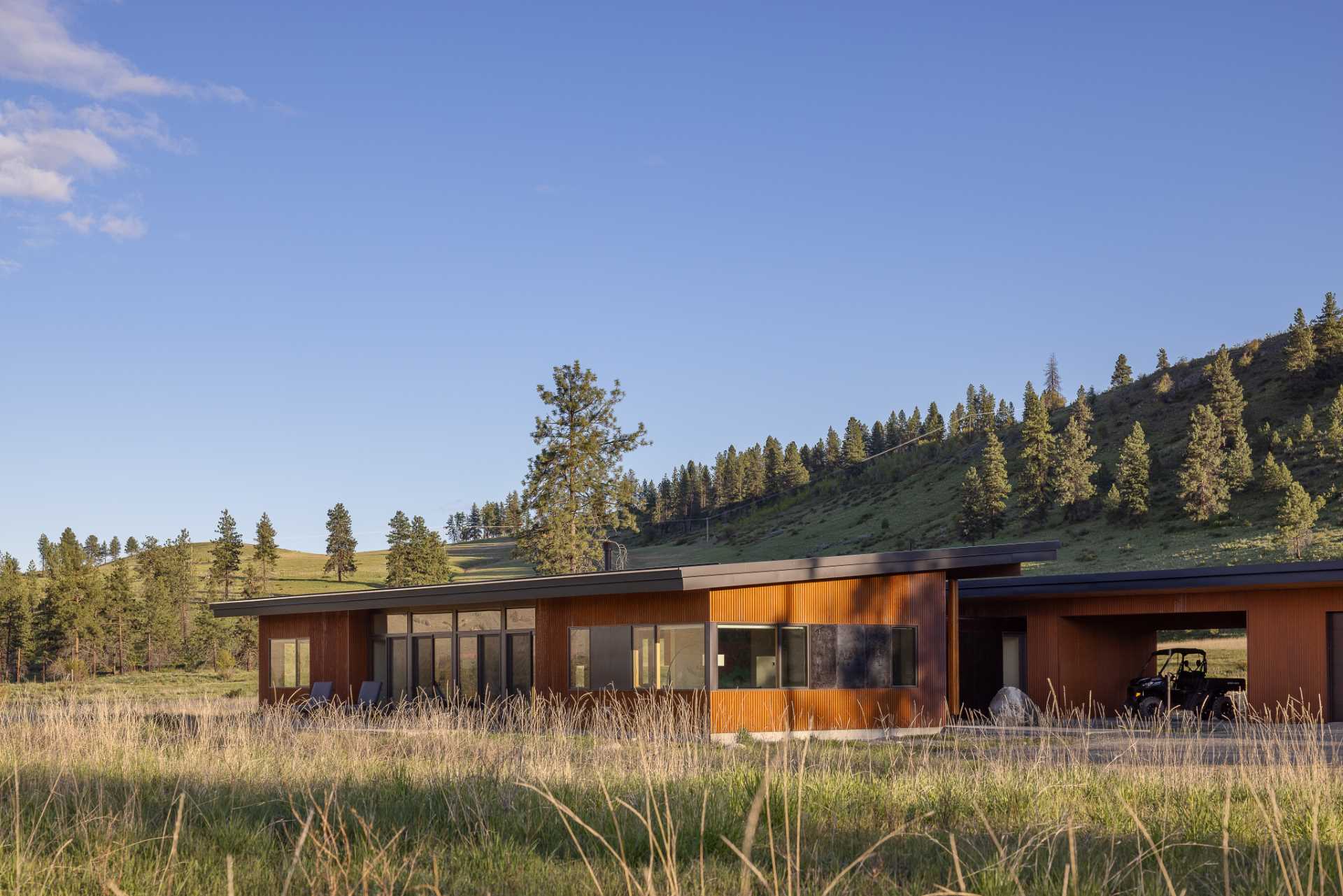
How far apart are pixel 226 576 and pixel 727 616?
313 ft

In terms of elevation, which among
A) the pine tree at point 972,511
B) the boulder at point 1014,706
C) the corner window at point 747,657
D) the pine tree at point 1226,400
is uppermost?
the pine tree at point 1226,400

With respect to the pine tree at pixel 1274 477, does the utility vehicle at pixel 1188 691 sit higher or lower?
lower

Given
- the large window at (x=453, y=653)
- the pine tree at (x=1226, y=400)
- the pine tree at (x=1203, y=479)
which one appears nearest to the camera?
Result: the large window at (x=453, y=653)

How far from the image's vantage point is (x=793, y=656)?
25344mm

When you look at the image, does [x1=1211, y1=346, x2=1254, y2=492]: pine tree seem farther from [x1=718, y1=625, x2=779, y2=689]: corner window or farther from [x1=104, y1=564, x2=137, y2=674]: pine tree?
[x1=104, y1=564, x2=137, y2=674]: pine tree

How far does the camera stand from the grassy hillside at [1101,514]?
221 ft

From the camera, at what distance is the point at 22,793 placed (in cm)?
1043

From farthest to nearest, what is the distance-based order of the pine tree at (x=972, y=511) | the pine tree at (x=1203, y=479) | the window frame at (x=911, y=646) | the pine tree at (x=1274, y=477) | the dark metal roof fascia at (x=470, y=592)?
the pine tree at (x=972, y=511), the pine tree at (x=1274, y=477), the pine tree at (x=1203, y=479), the window frame at (x=911, y=646), the dark metal roof fascia at (x=470, y=592)

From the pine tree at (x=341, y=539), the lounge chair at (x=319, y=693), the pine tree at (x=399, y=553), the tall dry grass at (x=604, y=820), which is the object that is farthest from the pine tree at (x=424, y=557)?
the tall dry grass at (x=604, y=820)

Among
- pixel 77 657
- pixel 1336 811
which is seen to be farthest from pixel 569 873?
pixel 77 657

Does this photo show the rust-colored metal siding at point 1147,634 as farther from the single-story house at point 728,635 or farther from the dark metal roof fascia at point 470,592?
the dark metal roof fascia at point 470,592

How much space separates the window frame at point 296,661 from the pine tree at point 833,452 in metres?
112

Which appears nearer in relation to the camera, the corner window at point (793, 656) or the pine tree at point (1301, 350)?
the corner window at point (793, 656)

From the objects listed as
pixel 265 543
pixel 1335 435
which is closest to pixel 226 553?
pixel 265 543
